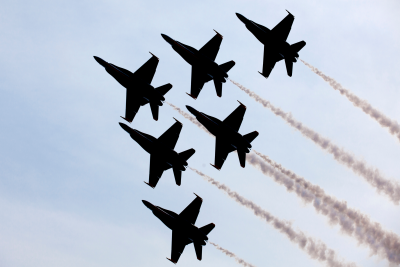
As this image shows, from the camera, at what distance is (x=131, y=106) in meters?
79.3

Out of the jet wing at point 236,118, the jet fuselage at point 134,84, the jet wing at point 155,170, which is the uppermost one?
the jet wing at point 236,118

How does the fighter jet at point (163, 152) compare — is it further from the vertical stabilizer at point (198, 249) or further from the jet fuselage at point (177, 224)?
the vertical stabilizer at point (198, 249)

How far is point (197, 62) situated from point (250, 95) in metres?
12.7

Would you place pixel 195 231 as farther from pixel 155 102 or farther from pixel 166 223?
pixel 155 102

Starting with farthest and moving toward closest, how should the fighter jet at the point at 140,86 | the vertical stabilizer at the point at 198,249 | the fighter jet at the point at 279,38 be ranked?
the fighter jet at the point at 279,38 → the fighter jet at the point at 140,86 → the vertical stabilizer at the point at 198,249

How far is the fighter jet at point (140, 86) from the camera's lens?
76812 millimetres

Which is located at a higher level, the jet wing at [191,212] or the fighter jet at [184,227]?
the jet wing at [191,212]

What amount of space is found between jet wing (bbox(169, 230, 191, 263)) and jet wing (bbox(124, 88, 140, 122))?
20.8 metres

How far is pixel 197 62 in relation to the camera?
254 feet

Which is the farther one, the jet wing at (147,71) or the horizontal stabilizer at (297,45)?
the horizontal stabilizer at (297,45)

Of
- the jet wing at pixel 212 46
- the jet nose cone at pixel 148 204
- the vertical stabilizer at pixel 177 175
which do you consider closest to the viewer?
the jet nose cone at pixel 148 204

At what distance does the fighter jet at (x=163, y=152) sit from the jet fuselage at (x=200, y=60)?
33.2ft

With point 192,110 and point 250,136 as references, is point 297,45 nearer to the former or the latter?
point 250,136

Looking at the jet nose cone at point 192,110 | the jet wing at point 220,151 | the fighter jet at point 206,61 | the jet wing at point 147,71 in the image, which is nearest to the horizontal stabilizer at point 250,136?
the jet wing at point 220,151
